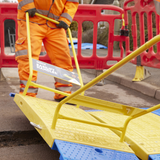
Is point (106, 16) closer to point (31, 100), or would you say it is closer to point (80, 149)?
point (31, 100)

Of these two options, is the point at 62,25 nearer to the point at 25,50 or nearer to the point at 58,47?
the point at 58,47

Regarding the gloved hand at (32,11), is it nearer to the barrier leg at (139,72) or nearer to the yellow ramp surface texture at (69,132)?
the yellow ramp surface texture at (69,132)

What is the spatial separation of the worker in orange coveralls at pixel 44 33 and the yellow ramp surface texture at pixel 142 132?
903mm

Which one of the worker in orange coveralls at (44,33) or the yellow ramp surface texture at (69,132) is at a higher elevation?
the worker in orange coveralls at (44,33)

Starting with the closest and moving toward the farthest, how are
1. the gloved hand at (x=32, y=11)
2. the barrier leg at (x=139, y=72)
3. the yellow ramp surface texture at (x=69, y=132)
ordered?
the yellow ramp surface texture at (x=69, y=132) < the gloved hand at (x=32, y=11) < the barrier leg at (x=139, y=72)

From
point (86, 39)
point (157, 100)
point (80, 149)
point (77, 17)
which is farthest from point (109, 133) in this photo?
point (86, 39)

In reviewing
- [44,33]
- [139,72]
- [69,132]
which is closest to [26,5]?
[44,33]

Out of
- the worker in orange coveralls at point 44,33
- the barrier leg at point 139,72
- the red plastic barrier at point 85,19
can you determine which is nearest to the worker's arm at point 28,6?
the worker in orange coveralls at point 44,33

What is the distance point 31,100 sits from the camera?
2.54 metres

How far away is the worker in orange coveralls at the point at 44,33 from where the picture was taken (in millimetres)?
3086

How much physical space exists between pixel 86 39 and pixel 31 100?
1203 cm

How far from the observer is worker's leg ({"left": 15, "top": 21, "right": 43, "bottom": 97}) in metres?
3.08

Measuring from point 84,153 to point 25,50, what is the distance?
1.77 metres

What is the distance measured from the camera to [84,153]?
1709 mm
